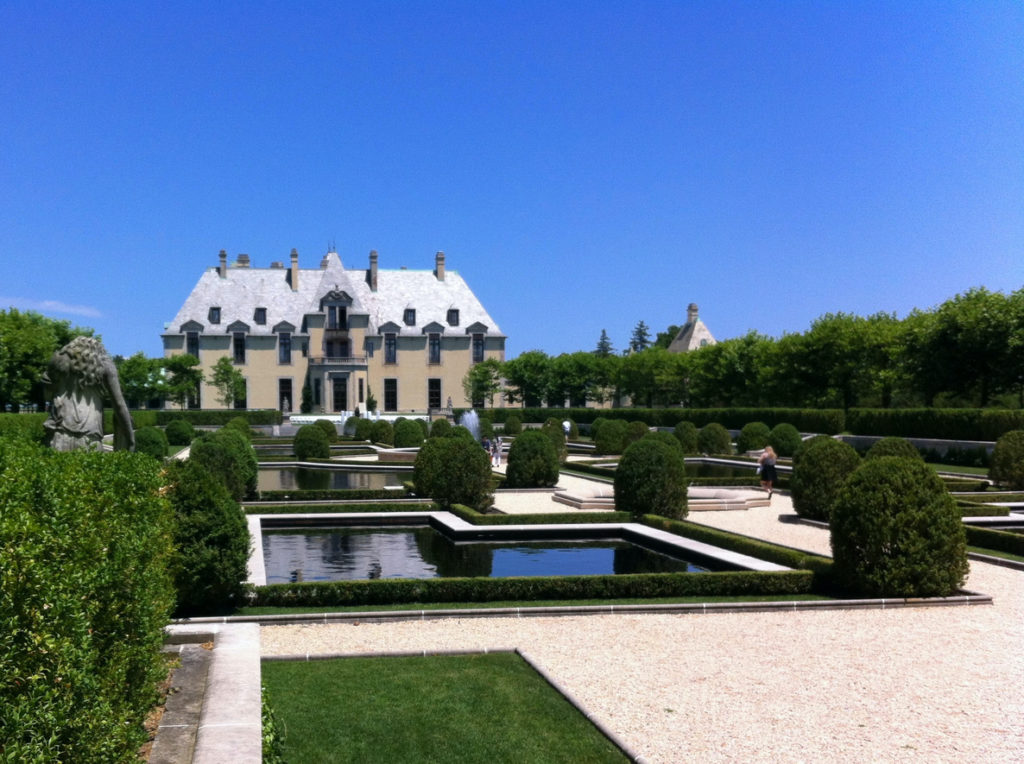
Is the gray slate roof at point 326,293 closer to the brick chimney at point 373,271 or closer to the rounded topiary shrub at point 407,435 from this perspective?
the brick chimney at point 373,271

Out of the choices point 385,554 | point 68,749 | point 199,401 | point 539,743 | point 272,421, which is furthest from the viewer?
point 199,401

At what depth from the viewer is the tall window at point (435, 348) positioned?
67375mm

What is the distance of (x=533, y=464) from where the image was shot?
896 inches

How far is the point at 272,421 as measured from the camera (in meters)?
56.7

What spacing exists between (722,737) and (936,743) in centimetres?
135

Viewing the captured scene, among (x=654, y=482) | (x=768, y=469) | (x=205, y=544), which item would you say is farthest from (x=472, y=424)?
(x=205, y=544)

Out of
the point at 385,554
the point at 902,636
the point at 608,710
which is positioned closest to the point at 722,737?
the point at 608,710

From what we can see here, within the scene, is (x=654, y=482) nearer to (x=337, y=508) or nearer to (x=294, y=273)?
(x=337, y=508)

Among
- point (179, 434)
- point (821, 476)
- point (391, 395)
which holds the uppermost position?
point (391, 395)

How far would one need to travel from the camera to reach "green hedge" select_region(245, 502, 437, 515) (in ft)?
57.5

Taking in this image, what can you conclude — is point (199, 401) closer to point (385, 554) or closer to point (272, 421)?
point (272, 421)

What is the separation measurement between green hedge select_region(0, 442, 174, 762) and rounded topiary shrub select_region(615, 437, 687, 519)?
12386 mm

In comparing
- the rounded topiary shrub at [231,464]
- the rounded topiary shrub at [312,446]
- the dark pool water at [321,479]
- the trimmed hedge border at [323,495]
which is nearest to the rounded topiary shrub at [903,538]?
the trimmed hedge border at [323,495]

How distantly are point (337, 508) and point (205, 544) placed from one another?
27.0 ft
